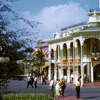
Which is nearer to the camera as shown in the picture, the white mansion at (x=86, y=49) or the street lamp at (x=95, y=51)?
the white mansion at (x=86, y=49)

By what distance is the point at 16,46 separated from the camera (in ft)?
29.0

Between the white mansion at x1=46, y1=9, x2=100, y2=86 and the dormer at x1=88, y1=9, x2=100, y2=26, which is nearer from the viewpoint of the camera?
the white mansion at x1=46, y1=9, x2=100, y2=86

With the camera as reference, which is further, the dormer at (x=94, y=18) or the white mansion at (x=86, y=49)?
the dormer at (x=94, y=18)

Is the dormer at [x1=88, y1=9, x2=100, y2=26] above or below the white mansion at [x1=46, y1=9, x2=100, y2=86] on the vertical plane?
above

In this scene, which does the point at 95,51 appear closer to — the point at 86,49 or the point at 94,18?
the point at 86,49

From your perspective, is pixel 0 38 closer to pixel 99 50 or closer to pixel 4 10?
pixel 4 10

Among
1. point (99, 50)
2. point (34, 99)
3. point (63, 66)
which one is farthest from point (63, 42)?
point (34, 99)

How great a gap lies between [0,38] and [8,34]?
1.93 feet

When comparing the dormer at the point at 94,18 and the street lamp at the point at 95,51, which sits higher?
the dormer at the point at 94,18

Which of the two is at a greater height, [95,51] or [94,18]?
[94,18]

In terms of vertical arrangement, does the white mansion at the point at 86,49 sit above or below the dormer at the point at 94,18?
below

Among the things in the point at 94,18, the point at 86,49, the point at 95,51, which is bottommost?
the point at 95,51

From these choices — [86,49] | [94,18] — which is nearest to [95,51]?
[86,49]

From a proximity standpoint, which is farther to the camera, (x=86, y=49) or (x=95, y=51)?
(x=86, y=49)
